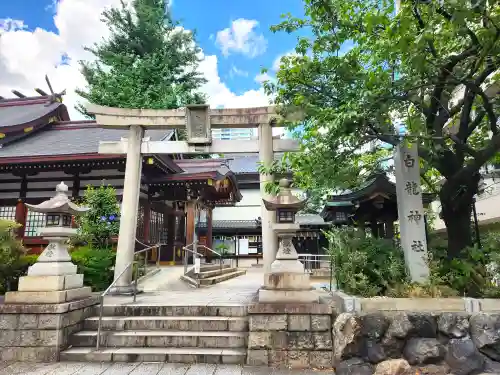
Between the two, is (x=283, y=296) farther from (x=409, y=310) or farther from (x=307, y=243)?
(x=307, y=243)

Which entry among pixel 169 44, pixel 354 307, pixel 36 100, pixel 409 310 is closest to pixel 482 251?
pixel 409 310

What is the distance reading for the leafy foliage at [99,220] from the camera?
933 centimetres

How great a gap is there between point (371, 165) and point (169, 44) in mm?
18906

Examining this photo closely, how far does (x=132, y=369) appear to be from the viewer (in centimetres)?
456

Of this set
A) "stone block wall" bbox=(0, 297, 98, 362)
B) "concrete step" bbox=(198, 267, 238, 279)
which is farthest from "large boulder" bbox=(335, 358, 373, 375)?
"concrete step" bbox=(198, 267, 238, 279)

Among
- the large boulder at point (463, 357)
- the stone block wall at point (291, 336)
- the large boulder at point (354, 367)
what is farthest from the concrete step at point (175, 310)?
the large boulder at point (463, 357)

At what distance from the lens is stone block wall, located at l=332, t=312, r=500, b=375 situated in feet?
13.9

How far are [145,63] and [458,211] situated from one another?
2007cm

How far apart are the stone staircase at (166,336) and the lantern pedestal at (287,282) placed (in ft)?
2.60

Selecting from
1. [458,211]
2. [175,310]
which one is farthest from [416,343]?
[175,310]

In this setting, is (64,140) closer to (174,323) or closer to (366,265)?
(174,323)

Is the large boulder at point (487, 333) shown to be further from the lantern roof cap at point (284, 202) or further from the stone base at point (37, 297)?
the stone base at point (37, 297)

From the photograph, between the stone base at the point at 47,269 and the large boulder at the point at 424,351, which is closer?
the large boulder at the point at 424,351

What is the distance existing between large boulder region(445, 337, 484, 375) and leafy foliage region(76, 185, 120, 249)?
339 inches
